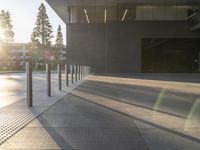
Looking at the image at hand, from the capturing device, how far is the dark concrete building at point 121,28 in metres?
39.9

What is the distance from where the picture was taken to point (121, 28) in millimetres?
40906

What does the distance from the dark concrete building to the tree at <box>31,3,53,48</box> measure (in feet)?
145

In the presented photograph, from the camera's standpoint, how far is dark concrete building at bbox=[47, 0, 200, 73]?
39.9 m

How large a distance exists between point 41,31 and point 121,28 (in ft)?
161

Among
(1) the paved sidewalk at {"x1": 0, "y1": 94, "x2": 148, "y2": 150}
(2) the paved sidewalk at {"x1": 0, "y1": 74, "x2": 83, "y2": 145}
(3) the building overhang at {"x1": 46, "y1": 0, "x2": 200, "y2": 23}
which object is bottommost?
(1) the paved sidewalk at {"x1": 0, "y1": 94, "x2": 148, "y2": 150}

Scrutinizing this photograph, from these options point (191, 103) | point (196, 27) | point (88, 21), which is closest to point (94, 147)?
point (191, 103)

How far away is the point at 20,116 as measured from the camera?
353 inches

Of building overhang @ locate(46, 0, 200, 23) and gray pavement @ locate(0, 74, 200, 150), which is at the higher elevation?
building overhang @ locate(46, 0, 200, 23)

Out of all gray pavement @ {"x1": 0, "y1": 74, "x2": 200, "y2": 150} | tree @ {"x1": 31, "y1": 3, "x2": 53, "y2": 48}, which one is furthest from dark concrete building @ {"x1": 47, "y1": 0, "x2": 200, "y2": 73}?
tree @ {"x1": 31, "y1": 3, "x2": 53, "y2": 48}

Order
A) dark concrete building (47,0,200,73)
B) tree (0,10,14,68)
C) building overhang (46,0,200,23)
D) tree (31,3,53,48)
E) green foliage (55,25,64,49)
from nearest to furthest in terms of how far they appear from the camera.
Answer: building overhang (46,0,200,23) → dark concrete building (47,0,200,73) → tree (0,10,14,68) → tree (31,3,53,48) → green foliage (55,25,64,49)

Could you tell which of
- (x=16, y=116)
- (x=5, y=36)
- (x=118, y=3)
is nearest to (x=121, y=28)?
(x=118, y=3)

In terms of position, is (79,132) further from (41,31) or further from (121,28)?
(41,31)

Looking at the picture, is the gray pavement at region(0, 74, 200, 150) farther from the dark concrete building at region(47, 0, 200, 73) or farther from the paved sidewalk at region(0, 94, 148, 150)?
the dark concrete building at region(47, 0, 200, 73)

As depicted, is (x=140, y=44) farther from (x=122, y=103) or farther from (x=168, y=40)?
(x=122, y=103)
